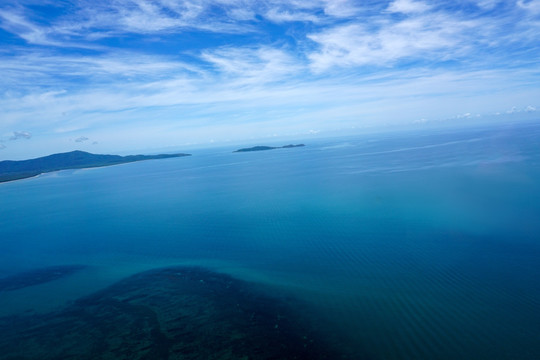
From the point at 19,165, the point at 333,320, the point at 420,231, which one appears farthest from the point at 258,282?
the point at 19,165

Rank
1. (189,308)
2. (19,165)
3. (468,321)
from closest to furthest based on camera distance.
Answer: (468,321)
(189,308)
(19,165)

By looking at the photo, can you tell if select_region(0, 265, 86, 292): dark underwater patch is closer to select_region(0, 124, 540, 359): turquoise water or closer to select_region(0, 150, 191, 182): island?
select_region(0, 124, 540, 359): turquoise water

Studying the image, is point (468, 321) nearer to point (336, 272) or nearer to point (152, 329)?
point (336, 272)

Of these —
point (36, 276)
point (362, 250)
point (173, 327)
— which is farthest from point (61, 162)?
point (362, 250)

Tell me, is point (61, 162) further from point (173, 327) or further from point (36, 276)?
point (173, 327)

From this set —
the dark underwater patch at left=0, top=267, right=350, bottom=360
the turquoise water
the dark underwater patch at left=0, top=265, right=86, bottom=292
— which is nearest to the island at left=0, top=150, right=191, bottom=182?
the turquoise water

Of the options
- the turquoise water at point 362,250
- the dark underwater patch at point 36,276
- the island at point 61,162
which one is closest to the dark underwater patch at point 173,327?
the turquoise water at point 362,250

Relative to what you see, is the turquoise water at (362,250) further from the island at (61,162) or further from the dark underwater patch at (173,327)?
the island at (61,162)
